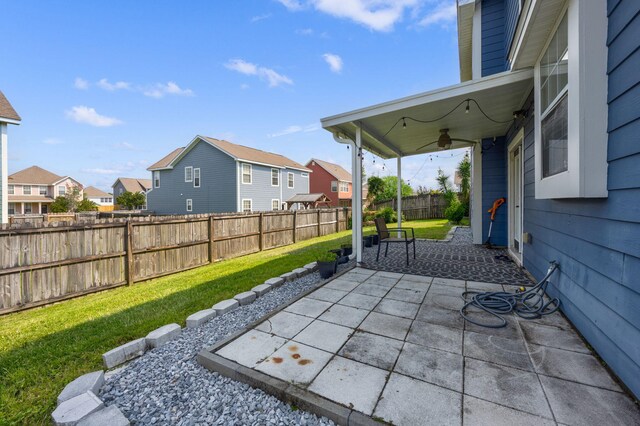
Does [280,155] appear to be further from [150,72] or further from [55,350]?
[55,350]

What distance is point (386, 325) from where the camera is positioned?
249 centimetres

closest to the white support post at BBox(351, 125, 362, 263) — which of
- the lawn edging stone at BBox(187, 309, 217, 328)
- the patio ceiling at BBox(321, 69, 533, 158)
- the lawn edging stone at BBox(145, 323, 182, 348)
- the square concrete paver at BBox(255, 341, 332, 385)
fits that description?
the patio ceiling at BBox(321, 69, 533, 158)

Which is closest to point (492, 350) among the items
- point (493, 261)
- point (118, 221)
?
point (493, 261)

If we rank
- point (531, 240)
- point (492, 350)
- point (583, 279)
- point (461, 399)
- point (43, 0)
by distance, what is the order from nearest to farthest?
point (461, 399) < point (492, 350) < point (583, 279) < point (531, 240) < point (43, 0)

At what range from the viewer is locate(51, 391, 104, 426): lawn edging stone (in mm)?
1456

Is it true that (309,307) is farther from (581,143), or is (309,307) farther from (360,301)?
(581,143)

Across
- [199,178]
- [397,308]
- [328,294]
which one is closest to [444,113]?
[397,308]

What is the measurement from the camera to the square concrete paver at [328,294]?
3229mm

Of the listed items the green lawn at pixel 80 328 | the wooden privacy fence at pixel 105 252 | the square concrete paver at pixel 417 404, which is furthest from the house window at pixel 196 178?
the square concrete paver at pixel 417 404

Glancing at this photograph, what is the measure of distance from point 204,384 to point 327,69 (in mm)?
10611

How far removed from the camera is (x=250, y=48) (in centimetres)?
973

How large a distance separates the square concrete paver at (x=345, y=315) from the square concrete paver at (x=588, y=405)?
4.66 feet

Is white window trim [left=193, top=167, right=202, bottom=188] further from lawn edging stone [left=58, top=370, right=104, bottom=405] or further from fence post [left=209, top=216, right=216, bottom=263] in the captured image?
lawn edging stone [left=58, top=370, right=104, bottom=405]

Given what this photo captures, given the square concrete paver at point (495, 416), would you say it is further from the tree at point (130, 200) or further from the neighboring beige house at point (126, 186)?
the neighboring beige house at point (126, 186)
